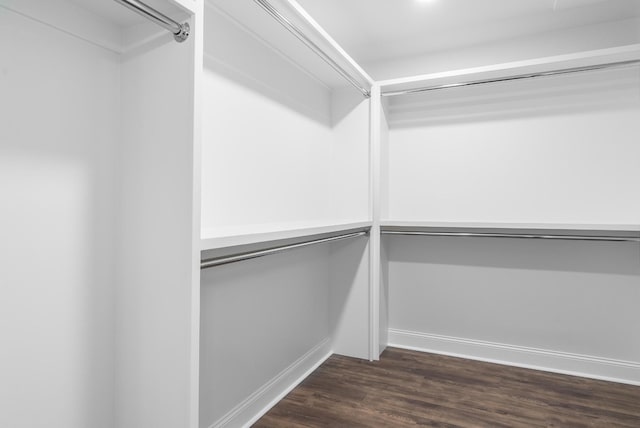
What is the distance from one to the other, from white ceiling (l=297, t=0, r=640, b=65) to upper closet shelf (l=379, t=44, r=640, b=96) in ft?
0.88

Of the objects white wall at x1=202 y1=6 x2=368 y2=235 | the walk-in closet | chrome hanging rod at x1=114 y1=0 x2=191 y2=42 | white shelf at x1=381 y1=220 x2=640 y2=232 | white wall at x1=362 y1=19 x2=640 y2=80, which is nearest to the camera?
chrome hanging rod at x1=114 y1=0 x2=191 y2=42

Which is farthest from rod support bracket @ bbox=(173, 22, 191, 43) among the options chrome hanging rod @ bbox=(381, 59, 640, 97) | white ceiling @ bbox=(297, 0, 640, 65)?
chrome hanging rod @ bbox=(381, 59, 640, 97)

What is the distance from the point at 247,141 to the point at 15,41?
962 mm

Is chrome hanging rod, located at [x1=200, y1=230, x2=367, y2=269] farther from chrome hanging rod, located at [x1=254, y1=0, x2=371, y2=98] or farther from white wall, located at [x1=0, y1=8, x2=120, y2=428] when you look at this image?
chrome hanging rod, located at [x1=254, y1=0, x2=371, y2=98]

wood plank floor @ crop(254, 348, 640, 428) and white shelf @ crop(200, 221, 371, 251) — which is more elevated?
white shelf @ crop(200, 221, 371, 251)

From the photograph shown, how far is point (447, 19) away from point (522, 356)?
6.90ft

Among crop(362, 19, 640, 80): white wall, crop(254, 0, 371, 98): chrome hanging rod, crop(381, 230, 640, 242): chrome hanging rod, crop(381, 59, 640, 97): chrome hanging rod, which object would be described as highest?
crop(362, 19, 640, 80): white wall

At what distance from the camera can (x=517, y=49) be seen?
2.50 m

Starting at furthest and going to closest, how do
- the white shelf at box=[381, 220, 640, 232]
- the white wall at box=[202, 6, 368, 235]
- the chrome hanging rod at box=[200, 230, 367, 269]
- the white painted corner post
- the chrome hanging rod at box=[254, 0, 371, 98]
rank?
the white painted corner post < the white shelf at box=[381, 220, 640, 232] < the white wall at box=[202, 6, 368, 235] < the chrome hanging rod at box=[254, 0, 371, 98] < the chrome hanging rod at box=[200, 230, 367, 269]

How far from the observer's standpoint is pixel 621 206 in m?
2.29

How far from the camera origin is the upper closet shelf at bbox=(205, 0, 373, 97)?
156cm

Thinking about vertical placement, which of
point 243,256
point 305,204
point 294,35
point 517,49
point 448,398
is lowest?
point 448,398

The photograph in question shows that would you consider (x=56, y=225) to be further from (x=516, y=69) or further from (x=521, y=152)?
(x=521, y=152)

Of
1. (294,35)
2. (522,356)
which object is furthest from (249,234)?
(522,356)
